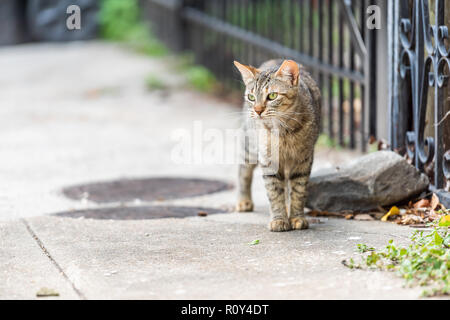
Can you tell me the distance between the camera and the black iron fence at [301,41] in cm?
750

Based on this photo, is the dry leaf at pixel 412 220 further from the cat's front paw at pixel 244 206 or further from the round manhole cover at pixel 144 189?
the round manhole cover at pixel 144 189

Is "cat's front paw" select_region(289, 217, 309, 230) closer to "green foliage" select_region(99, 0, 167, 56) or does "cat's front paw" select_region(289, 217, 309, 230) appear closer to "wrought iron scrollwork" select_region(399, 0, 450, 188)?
"wrought iron scrollwork" select_region(399, 0, 450, 188)

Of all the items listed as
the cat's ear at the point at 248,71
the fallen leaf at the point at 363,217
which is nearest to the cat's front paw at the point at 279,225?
the fallen leaf at the point at 363,217

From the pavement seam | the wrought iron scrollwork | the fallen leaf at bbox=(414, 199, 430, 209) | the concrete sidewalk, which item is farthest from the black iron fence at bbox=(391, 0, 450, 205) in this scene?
the pavement seam

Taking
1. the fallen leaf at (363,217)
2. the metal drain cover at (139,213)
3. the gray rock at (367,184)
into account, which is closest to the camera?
the fallen leaf at (363,217)

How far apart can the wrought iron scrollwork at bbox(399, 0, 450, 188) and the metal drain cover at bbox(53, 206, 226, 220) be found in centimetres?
162

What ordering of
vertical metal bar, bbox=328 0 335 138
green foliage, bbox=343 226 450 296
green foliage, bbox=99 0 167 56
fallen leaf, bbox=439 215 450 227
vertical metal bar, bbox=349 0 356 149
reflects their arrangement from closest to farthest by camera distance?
green foliage, bbox=343 226 450 296
fallen leaf, bbox=439 215 450 227
vertical metal bar, bbox=349 0 356 149
vertical metal bar, bbox=328 0 335 138
green foliage, bbox=99 0 167 56

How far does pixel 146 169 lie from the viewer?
7.91 meters

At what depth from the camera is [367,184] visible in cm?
551

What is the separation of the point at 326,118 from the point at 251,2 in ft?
7.78

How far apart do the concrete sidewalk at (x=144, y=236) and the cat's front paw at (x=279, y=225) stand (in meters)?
0.07

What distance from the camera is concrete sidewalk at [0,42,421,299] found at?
12.6 ft
